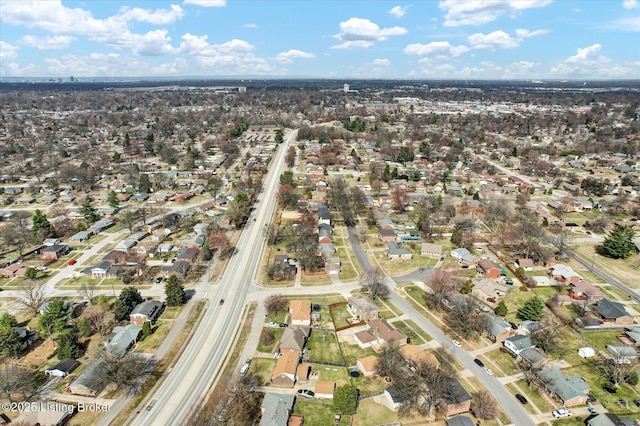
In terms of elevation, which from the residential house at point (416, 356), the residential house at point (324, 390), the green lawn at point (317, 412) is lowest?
the green lawn at point (317, 412)

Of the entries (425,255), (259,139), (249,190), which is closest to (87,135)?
Answer: (259,139)

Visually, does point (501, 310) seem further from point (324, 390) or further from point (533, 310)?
point (324, 390)

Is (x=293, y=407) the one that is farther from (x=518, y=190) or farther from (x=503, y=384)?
(x=518, y=190)

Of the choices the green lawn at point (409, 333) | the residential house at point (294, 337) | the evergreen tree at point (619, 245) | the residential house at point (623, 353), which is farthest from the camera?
the evergreen tree at point (619, 245)

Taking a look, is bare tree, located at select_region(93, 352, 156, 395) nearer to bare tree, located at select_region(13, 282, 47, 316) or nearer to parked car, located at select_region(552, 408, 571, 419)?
bare tree, located at select_region(13, 282, 47, 316)

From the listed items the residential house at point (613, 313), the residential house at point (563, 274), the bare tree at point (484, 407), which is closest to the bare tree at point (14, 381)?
the bare tree at point (484, 407)

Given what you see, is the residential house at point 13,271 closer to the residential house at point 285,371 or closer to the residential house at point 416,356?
the residential house at point 285,371
